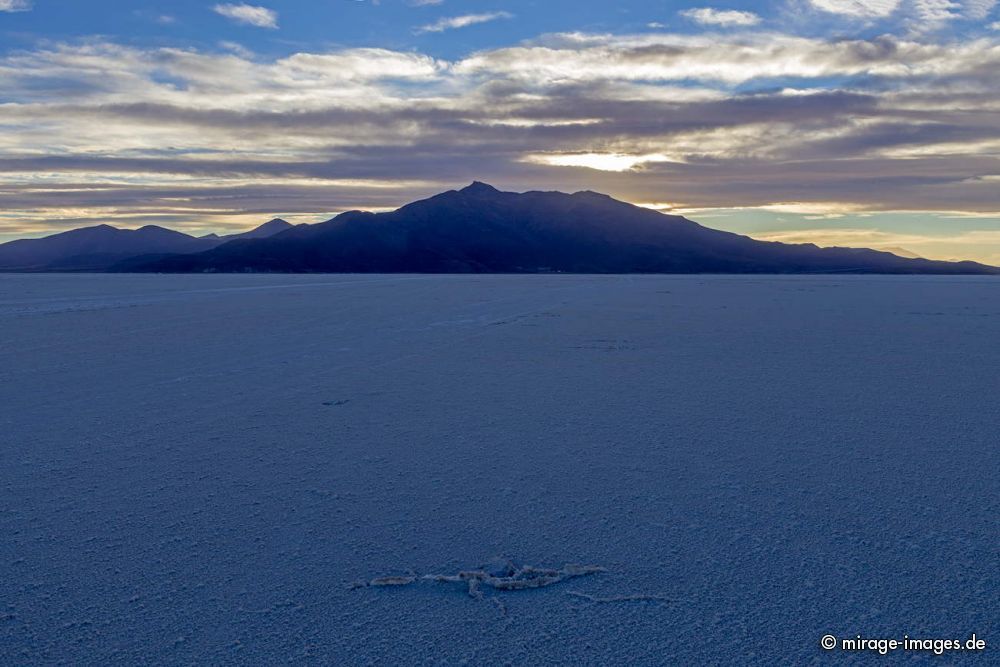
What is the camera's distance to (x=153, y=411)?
6883 millimetres

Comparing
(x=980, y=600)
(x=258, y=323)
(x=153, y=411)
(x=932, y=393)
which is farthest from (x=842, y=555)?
(x=258, y=323)

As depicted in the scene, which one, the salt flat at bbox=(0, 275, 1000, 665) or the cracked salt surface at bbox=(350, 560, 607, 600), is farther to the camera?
the cracked salt surface at bbox=(350, 560, 607, 600)

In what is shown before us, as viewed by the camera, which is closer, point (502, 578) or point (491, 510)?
point (502, 578)

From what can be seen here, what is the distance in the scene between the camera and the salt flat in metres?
2.97

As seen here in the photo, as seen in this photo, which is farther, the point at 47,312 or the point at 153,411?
the point at 47,312

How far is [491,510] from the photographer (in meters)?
4.25

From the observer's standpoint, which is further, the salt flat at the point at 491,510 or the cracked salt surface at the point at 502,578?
the cracked salt surface at the point at 502,578

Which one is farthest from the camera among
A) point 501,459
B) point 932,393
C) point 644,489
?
point 932,393

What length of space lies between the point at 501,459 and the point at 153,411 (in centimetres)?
334

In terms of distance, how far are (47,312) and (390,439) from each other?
17645 millimetres

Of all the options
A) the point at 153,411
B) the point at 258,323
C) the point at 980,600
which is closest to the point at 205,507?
the point at 153,411

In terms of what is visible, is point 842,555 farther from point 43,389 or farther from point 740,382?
A: point 43,389

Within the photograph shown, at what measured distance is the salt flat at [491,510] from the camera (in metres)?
2.97

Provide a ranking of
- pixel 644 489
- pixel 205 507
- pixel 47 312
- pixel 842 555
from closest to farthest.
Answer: pixel 842 555, pixel 205 507, pixel 644 489, pixel 47 312
